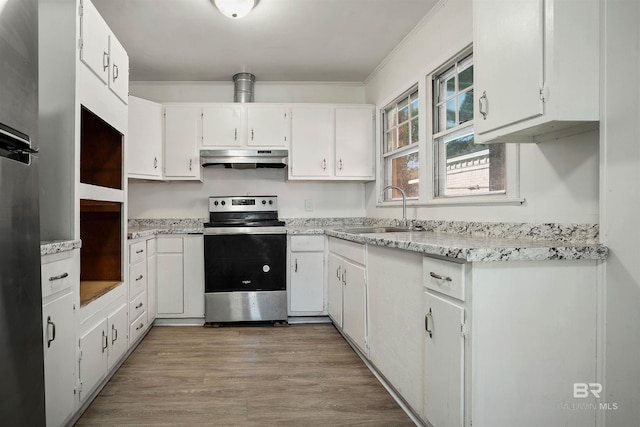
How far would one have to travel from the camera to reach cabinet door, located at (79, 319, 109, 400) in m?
1.84

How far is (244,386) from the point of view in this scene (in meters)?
2.22

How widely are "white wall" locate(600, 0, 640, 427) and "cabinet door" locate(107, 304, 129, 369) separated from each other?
7.89 ft

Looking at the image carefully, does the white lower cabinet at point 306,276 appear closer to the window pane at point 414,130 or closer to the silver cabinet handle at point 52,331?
the window pane at point 414,130

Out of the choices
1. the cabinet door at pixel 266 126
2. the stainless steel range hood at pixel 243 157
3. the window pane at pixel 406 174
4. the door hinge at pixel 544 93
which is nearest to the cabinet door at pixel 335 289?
the window pane at pixel 406 174

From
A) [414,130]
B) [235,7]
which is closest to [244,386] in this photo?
[414,130]

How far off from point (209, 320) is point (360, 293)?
1622mm

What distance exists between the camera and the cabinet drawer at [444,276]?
1357mm

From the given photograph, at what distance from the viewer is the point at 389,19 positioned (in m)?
2.79

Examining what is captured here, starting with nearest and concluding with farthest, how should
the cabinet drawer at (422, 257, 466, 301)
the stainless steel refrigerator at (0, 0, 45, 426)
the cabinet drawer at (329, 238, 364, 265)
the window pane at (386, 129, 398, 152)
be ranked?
1. the stainless steel refrigerator at (0, 0, 45, 426)
2. the cabinet drawer at (422, 257, 466, 301)
3. the cabinet drawer at (329, 238, 364, 265)
4. the window pane at (386, 129, 398, 152)

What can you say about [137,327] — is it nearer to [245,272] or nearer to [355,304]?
[245,272]

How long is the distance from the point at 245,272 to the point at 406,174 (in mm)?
1698

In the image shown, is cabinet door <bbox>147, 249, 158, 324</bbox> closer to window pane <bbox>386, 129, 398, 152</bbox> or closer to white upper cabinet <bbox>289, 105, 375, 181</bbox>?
white upper cabinet <bbox>289, 105, 375, 181</bbox>

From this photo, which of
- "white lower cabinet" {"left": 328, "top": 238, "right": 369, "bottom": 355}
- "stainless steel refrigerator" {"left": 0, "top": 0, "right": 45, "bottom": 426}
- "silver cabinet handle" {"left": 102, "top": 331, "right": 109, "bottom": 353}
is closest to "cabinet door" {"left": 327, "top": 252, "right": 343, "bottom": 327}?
"white lower cabinet" {"left": 328, "top": 238, "right": 369, "bottom": 355}

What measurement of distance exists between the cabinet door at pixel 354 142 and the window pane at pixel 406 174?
33 cm
